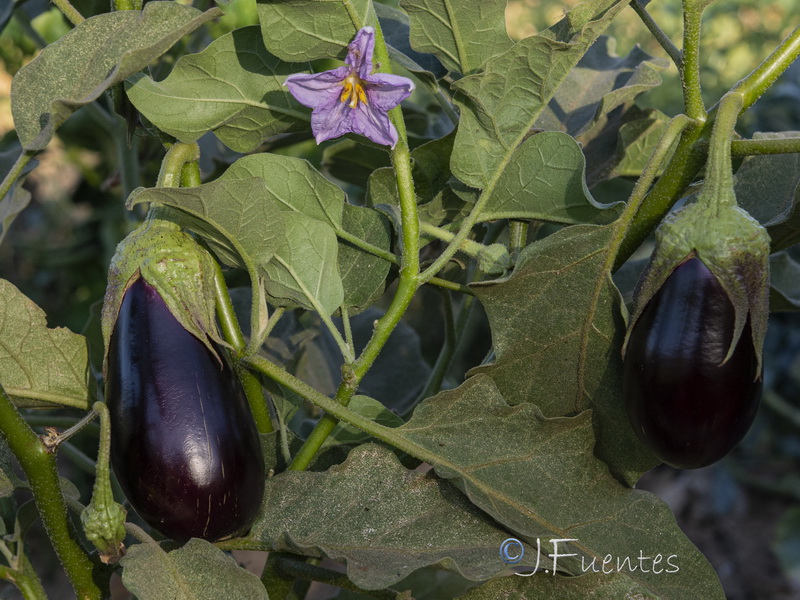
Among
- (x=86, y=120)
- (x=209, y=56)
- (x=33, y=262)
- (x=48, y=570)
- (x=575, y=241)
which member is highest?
(x=209, y=56)

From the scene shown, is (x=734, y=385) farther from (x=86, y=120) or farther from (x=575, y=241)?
(x=86, y=120)

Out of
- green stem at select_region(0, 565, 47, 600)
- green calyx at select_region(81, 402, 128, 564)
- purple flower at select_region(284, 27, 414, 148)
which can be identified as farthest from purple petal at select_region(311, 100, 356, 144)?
green stem at select_region(0, 565, 47, 600)

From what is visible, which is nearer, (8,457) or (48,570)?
(8,457)

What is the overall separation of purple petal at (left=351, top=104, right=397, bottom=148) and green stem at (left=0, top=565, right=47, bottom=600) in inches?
15.5

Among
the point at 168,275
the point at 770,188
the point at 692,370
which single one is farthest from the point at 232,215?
the point at 770,188

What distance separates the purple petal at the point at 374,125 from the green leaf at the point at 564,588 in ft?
0.96

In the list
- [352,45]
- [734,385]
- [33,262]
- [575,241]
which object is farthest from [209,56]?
[33,262]

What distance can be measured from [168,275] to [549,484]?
275 millimetres

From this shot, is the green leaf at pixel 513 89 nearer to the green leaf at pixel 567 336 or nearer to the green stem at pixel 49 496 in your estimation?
the green leaf at pixel 567 336

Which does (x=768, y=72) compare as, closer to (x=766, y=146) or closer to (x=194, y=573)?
(x=766, y=146)

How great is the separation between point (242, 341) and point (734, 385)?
31 centimetres

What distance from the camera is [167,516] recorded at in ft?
1.84

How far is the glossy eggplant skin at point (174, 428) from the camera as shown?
551 mm

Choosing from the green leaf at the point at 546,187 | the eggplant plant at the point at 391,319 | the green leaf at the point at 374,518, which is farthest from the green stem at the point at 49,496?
the green leaf at the point at 546,187
